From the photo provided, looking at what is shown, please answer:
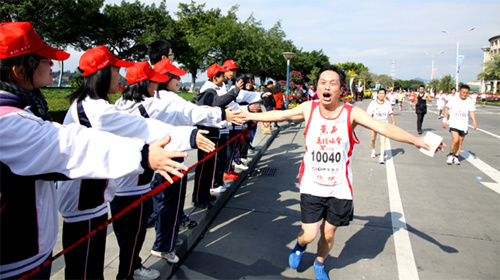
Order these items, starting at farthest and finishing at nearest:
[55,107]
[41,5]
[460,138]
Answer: [41,5] < [55,107] < [460,138]

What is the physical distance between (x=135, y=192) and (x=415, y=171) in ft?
22.0

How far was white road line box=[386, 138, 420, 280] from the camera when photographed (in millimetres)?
3404

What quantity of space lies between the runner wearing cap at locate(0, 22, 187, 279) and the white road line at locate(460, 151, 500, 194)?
279 inches

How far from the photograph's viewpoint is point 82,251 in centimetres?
208

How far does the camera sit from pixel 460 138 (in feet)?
27.1

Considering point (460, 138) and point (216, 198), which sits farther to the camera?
point (460, 138)

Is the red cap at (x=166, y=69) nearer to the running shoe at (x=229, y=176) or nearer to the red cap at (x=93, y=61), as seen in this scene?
the red cap at (x=93, y=61)

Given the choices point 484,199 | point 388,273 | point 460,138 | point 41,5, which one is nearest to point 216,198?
point 388,273

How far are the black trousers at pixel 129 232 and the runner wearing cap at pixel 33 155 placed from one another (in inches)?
34.0

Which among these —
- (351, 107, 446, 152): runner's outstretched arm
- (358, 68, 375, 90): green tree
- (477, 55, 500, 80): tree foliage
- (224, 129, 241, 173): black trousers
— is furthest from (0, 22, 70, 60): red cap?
(358, 68, 375, 90): green tree

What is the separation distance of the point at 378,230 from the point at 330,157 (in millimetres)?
1874

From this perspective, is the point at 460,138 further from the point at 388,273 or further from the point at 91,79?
the point at 91,79

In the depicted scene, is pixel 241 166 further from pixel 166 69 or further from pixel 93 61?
pixel 93 61

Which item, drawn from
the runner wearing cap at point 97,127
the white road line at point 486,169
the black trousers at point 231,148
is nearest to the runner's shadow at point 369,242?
→ the runner wearing cap at point 97,127
